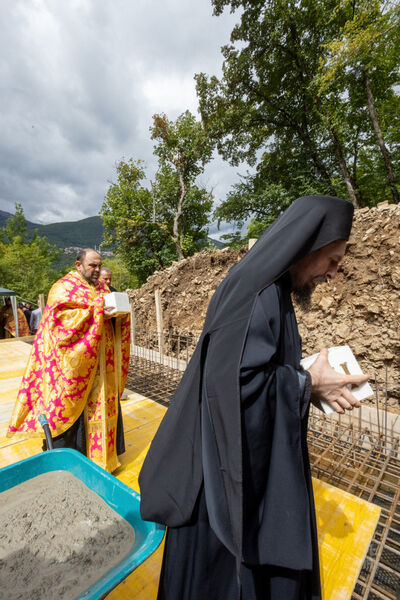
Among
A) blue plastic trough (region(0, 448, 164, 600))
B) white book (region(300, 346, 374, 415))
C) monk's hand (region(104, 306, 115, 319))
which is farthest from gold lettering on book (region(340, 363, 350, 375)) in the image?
monk's hand (region(104, 306, 115, 319))

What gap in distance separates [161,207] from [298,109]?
38.9ft

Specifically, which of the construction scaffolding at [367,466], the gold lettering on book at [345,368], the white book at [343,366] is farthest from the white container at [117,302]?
the construction scaffolding at [367,466]

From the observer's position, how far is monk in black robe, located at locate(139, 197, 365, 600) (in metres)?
0.92

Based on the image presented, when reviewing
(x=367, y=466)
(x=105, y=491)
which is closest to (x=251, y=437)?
(x=105, y=491)

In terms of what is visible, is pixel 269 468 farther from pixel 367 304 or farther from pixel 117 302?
pixel 367 304

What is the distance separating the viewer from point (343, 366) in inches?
45.0

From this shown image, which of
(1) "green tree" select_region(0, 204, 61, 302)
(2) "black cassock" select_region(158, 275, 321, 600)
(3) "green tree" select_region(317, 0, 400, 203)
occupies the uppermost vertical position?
(3) "green tree" select_region(317, 0, 400, 203)

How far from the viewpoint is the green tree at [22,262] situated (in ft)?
67.1

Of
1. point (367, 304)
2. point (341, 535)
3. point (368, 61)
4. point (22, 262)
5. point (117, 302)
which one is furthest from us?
point (22, 262)

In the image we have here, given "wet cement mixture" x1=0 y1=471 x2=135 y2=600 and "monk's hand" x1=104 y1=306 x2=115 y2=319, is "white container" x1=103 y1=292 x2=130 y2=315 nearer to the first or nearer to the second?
"monk's hand" x1=104 y1=306 x2=115 y2=319

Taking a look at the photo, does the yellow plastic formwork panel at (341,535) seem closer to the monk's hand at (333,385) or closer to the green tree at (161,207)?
the monk's hand at (333,385)

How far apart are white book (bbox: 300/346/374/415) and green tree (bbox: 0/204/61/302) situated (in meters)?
23.7

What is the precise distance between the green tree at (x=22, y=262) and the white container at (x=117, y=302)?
21977 millimetres

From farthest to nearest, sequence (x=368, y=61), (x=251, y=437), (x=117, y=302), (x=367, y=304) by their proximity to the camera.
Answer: (x=368, y=61), (x=367, y=304), (x=117, y=302), (x=251, y=437)
